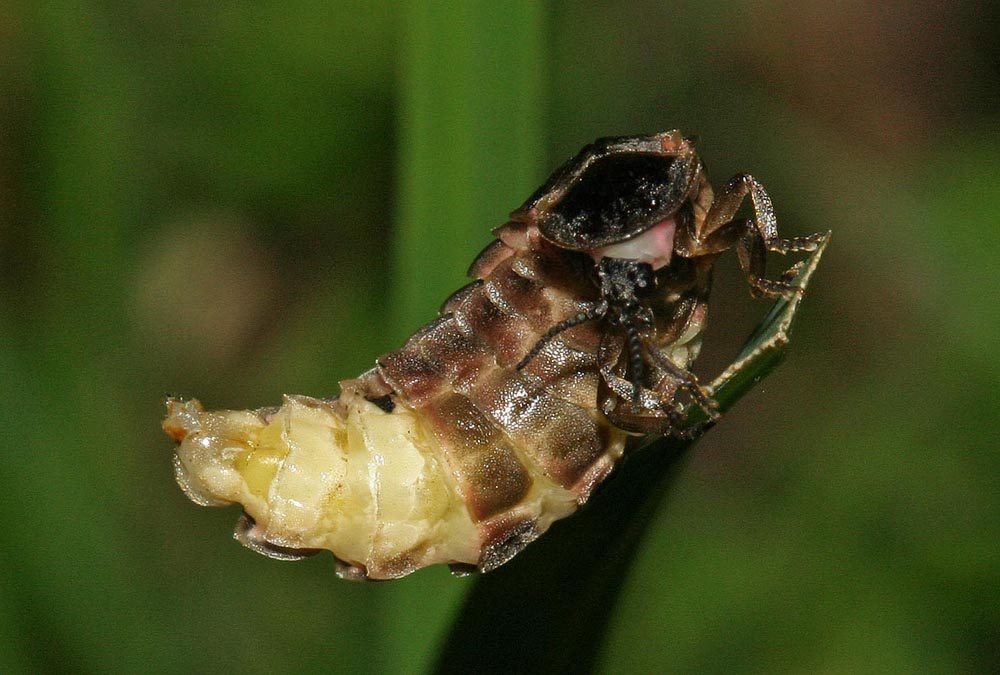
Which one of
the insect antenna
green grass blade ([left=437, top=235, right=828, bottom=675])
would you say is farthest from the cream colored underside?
the insect antenna

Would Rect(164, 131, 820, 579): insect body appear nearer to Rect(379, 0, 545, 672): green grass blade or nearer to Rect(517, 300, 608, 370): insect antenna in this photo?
Rect(517, 300, 608, 370): insect antenna

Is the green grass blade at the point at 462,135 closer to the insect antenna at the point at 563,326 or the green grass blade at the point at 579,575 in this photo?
the insect antenna at the point at 563,326

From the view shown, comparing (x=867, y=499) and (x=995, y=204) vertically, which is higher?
(x=995, y=204)

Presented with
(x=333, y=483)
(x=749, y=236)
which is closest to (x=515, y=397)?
(x=333, y=483)

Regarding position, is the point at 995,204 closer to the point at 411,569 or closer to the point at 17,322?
the point at 411,569

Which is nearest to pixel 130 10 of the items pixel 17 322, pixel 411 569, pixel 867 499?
pixel 17 322

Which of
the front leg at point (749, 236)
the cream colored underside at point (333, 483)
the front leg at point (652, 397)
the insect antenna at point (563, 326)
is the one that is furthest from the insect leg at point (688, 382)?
the cream colored underside at point (333, 483)

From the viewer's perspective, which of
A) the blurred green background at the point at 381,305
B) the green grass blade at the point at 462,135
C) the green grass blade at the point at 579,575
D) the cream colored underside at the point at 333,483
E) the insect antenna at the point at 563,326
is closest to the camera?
the green grass blade at the point at 579,575

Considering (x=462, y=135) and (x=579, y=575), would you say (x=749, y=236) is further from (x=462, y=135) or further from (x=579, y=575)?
(x=579, y=575)
